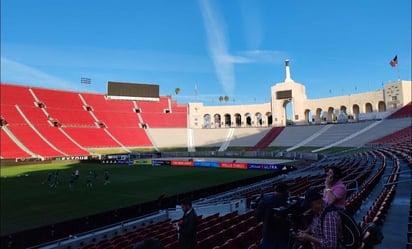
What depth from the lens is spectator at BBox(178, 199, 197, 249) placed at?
222 inches

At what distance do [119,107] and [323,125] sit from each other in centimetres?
4923

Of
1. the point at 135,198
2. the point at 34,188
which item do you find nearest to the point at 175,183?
the point at 135,198

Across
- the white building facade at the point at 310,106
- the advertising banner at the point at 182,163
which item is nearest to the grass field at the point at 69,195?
the advertising banner at the point at 182,163

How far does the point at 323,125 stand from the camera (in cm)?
7112

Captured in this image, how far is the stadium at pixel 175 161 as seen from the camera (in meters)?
Answer: 12.2

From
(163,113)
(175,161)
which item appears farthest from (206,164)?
(163,113)

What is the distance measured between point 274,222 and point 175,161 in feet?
150

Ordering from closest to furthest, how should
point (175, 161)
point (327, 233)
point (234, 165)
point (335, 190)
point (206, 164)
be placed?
point (327, 233), point (335, 190), point (234, 165), point (206, 164), point (175, 161)

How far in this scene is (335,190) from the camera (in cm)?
482

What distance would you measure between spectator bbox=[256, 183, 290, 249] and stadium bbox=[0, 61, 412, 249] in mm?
1559

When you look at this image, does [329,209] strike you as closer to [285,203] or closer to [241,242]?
[285,203]

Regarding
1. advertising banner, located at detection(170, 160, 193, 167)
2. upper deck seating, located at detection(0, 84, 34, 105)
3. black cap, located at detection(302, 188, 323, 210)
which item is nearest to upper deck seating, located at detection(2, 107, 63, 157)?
upper deck seating, located at detection(0, 84, 34, 105)

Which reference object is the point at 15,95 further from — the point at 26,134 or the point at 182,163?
the point at 182,163

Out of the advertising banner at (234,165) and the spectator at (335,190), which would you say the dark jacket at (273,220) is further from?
the advertising banner at (234,165)
